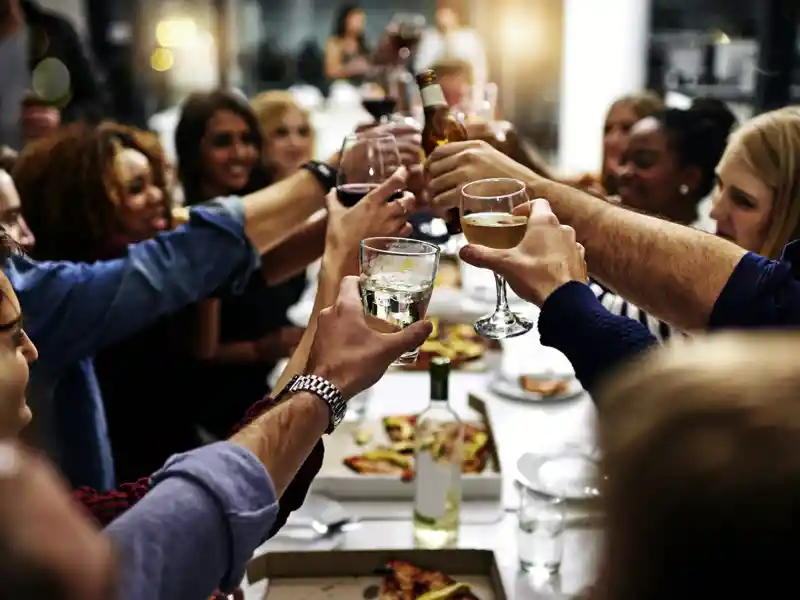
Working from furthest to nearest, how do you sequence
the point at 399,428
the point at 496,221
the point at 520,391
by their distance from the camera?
the point at 520,391 < the point at 399,428 < the point at 496,221

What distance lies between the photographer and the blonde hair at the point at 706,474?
0.42m

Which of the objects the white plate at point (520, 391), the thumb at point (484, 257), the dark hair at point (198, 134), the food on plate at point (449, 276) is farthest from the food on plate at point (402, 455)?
the dark hair at point (198, 134)

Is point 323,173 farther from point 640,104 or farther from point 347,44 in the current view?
point 347,44

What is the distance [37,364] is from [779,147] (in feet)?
5.13

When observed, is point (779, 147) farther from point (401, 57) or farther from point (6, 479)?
point (401, 57)

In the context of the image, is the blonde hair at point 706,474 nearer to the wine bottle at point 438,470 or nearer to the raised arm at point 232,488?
the raised arm at point 232,488

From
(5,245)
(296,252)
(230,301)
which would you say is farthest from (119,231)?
(5,245)

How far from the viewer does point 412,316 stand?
1.02 m

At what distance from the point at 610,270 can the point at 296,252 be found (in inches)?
30.5

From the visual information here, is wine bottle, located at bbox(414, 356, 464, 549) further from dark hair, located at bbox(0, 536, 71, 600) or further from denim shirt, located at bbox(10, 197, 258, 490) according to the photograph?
dark hair, located at bbox(0, 536, 71, 600)

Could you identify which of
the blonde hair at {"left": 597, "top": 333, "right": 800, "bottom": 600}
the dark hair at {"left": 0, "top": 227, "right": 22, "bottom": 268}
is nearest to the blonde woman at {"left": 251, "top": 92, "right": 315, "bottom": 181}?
the dark hair at {"left": 0, "top": 227, "right": 22, "bottom": 268}

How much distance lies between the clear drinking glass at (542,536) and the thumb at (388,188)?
0.51 m

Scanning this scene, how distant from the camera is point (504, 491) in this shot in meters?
1.55

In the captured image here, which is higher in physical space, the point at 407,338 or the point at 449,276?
the point at 407,338
